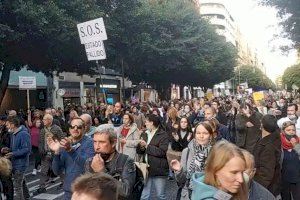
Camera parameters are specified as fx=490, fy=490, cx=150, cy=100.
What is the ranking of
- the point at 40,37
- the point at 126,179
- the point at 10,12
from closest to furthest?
the point at 126,179
the point at 10,12
the point at 40,37

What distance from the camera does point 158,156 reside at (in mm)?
7211

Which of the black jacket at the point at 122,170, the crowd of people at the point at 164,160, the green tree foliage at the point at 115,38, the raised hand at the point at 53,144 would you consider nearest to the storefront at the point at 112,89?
the green tree foliage at the point at 115,38

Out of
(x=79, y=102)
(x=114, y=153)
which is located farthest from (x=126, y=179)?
(x=79, y=102)

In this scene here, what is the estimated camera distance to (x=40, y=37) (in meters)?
17.4

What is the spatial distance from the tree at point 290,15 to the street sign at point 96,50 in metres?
10.8

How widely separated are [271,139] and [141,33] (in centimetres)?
1929

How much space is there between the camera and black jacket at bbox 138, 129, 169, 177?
7.16 meters

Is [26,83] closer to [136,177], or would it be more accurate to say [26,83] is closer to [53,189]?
[53,189]

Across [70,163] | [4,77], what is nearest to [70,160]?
[70,163]

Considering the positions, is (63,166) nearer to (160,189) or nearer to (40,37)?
(160,189)

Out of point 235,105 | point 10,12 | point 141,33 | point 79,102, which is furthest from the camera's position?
point 79,102

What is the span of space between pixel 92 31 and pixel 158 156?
4552 millimetres

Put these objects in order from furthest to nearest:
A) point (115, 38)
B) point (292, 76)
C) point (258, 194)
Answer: point (292, 76) < point (115, 38) < point (258, 194)

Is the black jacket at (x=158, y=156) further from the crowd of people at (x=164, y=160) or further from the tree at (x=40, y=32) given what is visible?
the tree at (x=40, y=32)
